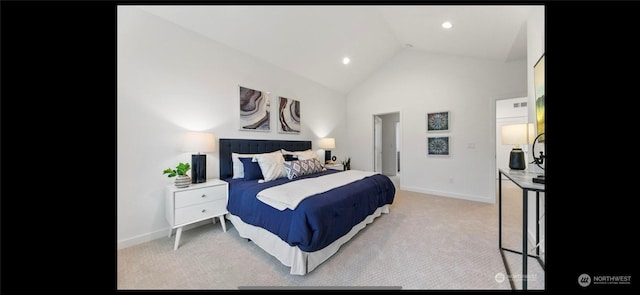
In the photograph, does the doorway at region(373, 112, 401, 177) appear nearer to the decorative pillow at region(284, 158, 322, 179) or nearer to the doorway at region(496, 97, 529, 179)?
the doorway at region(496, 97, 529, 179)

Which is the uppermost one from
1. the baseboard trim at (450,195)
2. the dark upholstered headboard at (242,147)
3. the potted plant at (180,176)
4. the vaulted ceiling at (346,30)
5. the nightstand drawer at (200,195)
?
the vaulted ceiling at (346,30)

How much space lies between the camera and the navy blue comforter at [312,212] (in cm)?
147

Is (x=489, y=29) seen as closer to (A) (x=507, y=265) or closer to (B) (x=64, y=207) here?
(A) (x=507, y=265)

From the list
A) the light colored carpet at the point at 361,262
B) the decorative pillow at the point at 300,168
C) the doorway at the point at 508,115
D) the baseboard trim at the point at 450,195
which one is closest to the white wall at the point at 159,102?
the light colored carpet at the point at 361,262

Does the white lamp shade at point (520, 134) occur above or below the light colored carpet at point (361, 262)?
above

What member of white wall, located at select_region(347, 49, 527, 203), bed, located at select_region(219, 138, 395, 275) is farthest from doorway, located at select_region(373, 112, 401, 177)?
bed, located at select_region(219, 138, 395, 275)

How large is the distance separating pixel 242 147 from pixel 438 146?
3658 millimetres

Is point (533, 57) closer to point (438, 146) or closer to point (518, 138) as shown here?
point (518, 138)

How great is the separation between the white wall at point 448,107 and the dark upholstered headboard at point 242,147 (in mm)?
2320

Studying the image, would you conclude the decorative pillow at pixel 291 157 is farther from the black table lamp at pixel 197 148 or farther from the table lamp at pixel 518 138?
the table lamp at pixel 518 138

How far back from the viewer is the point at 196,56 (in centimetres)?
244
